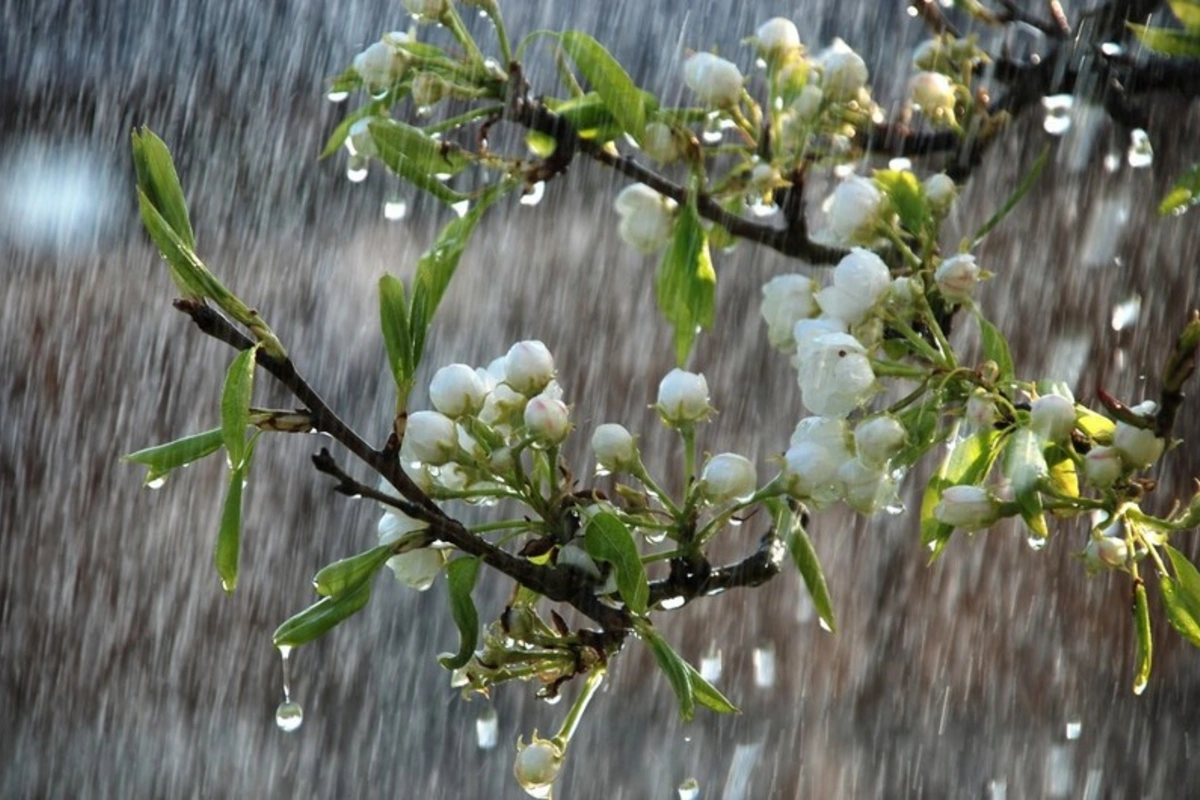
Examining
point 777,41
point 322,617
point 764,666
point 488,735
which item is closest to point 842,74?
point 777,41

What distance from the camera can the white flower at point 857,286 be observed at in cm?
44

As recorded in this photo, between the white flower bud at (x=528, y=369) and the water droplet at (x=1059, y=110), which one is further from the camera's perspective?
the water droplet at (x=1059, y=110)

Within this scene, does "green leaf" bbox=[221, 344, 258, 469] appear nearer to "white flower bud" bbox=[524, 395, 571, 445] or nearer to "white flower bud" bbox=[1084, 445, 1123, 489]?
"white flower bud" bbox=[524, 395, 571, 445]

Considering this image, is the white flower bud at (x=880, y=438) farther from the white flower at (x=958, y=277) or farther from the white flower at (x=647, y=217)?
the white flower at (x=647, y=217)

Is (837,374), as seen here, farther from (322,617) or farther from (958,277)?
(322,617)

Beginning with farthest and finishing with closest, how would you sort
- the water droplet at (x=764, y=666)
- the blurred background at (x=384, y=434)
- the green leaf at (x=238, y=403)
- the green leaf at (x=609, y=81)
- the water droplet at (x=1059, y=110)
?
the water droplet at (x=764, y=666) < the blurred background at (x=384, y=434) < the water droplet at (x=1059, y=110) < the green leaf at (x=609, y=81) < the green leaf at (x=238, y=403)

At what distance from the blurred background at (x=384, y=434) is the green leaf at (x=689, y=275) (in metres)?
0.81

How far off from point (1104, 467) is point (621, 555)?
130mm

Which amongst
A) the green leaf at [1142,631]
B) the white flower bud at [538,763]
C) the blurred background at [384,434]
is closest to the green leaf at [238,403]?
the white flower bud at [538,763]

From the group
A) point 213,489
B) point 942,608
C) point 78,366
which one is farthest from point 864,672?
point 78,366

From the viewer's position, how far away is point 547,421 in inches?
17.3

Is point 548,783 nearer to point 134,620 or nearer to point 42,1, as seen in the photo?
point 134,620

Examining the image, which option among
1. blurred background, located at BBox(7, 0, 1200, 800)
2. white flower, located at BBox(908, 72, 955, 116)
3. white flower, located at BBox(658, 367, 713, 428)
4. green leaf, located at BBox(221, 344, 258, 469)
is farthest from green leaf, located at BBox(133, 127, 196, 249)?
blurred background, located at BBox(7, 0, 1200, 800)

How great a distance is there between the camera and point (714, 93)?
0.52 metres
